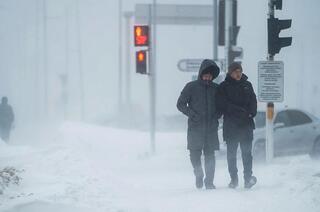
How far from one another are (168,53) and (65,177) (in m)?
74.5

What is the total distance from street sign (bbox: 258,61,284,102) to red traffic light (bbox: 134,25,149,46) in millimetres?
5443

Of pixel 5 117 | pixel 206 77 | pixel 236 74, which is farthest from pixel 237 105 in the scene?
pixel 5 117

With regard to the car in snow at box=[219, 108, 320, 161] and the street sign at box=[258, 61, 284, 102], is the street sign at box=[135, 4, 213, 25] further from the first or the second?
the street sign at box=[258, 61, 284, 102]

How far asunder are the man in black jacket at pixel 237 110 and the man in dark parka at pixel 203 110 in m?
0.15

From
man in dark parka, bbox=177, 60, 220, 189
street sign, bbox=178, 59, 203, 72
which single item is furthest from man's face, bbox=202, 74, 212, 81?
street sign, bbox=178, 59, 203, 72

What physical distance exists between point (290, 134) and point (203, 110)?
615 cm

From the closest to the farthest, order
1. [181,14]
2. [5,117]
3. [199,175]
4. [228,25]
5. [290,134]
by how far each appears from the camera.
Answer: [199,175]
[290,134]
[228,25]
[181,14]
[5,117]

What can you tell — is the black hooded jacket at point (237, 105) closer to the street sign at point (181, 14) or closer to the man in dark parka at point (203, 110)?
the man in dark parka at point (203, 110)

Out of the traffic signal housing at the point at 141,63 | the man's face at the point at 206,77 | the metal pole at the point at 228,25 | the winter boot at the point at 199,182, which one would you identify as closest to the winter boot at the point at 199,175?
the winter boot at the point at 199,182

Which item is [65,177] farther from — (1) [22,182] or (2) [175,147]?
(2) [175,147]

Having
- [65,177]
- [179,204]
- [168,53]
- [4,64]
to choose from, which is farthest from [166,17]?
[168,53]

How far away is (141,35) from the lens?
15.1m

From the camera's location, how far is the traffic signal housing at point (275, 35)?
10094 mm

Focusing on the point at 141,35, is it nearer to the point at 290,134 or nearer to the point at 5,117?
the point at 290,134
